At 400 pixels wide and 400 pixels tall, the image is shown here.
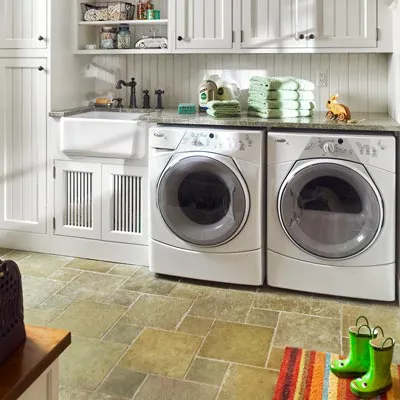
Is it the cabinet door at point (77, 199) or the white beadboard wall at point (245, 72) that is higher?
the white beadboard wall at point (245, 72)

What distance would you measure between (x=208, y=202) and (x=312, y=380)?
50.9 inches

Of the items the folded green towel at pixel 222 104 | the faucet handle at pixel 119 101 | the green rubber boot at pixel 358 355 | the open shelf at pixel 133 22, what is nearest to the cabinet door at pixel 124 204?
the folded green towel at pixel 222 104

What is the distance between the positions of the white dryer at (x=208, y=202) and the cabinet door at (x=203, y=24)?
0.70 meters

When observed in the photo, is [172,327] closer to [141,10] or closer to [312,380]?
[312,380]

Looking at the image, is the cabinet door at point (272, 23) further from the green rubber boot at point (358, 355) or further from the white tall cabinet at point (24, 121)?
the green rubber boot at point (358, 355)

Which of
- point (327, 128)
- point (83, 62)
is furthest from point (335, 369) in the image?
point (83, 62)

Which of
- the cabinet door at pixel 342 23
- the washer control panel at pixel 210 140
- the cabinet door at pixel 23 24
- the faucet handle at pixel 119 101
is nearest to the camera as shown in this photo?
the washer control panel at pixel 210 140

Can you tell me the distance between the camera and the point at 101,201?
3637 mm

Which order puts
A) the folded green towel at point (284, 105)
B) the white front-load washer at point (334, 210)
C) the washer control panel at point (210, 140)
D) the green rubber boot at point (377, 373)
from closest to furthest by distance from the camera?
the green rubber boot at point (377, 373), the white front-load washer at point (334, 210), the washer control panel at point (210, 140), the folded green towel at point (284, 105)

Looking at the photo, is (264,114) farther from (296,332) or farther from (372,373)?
(372,373)

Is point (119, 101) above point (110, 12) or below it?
below

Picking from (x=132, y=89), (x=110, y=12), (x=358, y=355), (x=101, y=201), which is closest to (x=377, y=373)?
(x=358, y=355)

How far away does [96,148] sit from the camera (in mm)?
3541

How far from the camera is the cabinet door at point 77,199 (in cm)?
365
